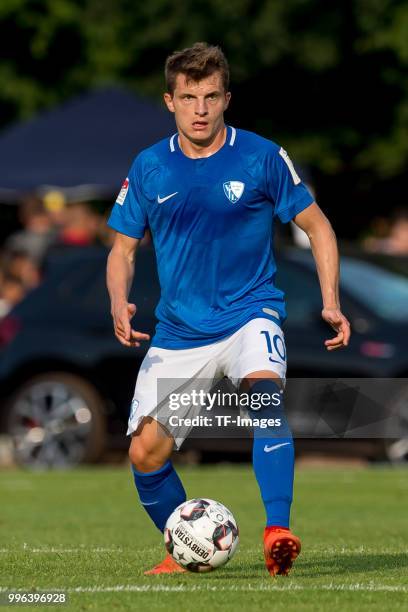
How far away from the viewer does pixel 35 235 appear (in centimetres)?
1905

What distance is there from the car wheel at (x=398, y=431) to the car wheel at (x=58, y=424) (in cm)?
249

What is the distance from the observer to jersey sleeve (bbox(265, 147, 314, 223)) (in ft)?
27.2

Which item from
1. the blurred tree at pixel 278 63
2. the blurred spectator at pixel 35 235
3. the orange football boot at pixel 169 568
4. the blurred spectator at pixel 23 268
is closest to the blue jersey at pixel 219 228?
the orange football boot at pixel 169 568

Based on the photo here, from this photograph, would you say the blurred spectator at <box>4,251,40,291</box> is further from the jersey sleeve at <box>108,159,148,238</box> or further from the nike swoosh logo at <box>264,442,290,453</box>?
the nike swoosh logo at <box>264,442,290,453</box>

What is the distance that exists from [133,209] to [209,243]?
1.48 ft

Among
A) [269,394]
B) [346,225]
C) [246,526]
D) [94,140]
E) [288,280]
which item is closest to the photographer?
[269,394]

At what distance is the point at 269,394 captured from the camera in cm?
795

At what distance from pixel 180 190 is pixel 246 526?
3805 millimetres

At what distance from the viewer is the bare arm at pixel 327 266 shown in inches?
316

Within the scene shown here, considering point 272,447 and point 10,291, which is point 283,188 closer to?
point 272,447

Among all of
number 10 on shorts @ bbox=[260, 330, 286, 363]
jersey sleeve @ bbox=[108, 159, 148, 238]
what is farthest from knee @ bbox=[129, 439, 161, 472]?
jersey sleeve @ bbox=[108, 159, 148, 238]

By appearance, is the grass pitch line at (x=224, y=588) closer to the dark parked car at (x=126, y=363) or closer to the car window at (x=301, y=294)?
the dark parked car at (x=126, y=363)

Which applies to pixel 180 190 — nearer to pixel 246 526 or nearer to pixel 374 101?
pixel 246 526

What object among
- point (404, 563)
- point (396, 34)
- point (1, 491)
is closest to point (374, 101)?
point (396, 34)
